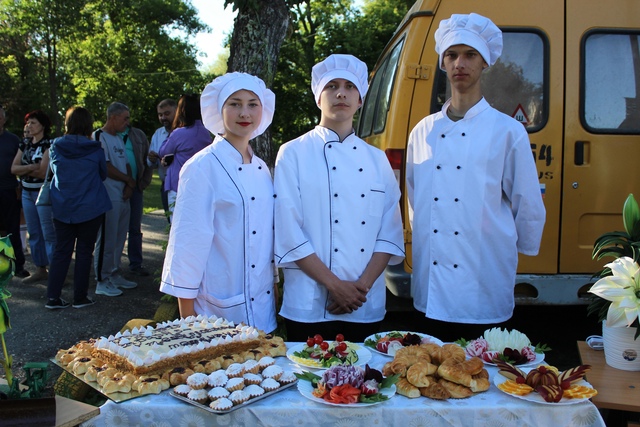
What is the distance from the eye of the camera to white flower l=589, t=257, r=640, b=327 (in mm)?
2088

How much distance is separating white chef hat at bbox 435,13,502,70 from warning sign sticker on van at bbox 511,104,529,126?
5.05 ft

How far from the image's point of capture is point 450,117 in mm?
2881

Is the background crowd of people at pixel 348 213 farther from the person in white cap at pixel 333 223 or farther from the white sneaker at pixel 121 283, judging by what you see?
the white sneaker at pixel 121 283

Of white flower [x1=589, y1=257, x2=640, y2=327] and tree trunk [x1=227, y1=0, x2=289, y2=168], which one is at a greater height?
tree trunk [x1=227, y1=0, x2=289, y2=168]

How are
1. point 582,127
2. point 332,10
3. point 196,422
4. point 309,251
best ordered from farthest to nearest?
point 332,10
point 582,127
point 309,251
point 196,422

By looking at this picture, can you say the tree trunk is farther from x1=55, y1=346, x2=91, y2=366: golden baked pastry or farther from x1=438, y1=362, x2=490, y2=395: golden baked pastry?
x1=438, y1=362, x2=490, y2=395: golden baked pastry

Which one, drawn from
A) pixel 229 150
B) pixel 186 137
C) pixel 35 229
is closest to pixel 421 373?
pixel 229 150

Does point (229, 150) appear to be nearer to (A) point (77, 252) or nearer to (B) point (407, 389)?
(B) point (407, 389)

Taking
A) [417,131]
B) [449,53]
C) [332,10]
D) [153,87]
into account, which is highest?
[332,10]

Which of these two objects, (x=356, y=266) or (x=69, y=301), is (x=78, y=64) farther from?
(x=356, y=266)

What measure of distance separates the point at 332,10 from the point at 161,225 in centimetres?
1514

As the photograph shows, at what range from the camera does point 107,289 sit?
6.25 meters

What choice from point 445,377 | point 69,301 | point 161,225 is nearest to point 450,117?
point 445,377

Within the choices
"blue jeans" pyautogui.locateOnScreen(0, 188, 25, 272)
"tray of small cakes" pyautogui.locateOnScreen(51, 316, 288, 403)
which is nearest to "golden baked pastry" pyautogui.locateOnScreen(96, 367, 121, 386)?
"tray of small cakes" pyautogui.locateOnScreen(51, 316, 288, 403)
